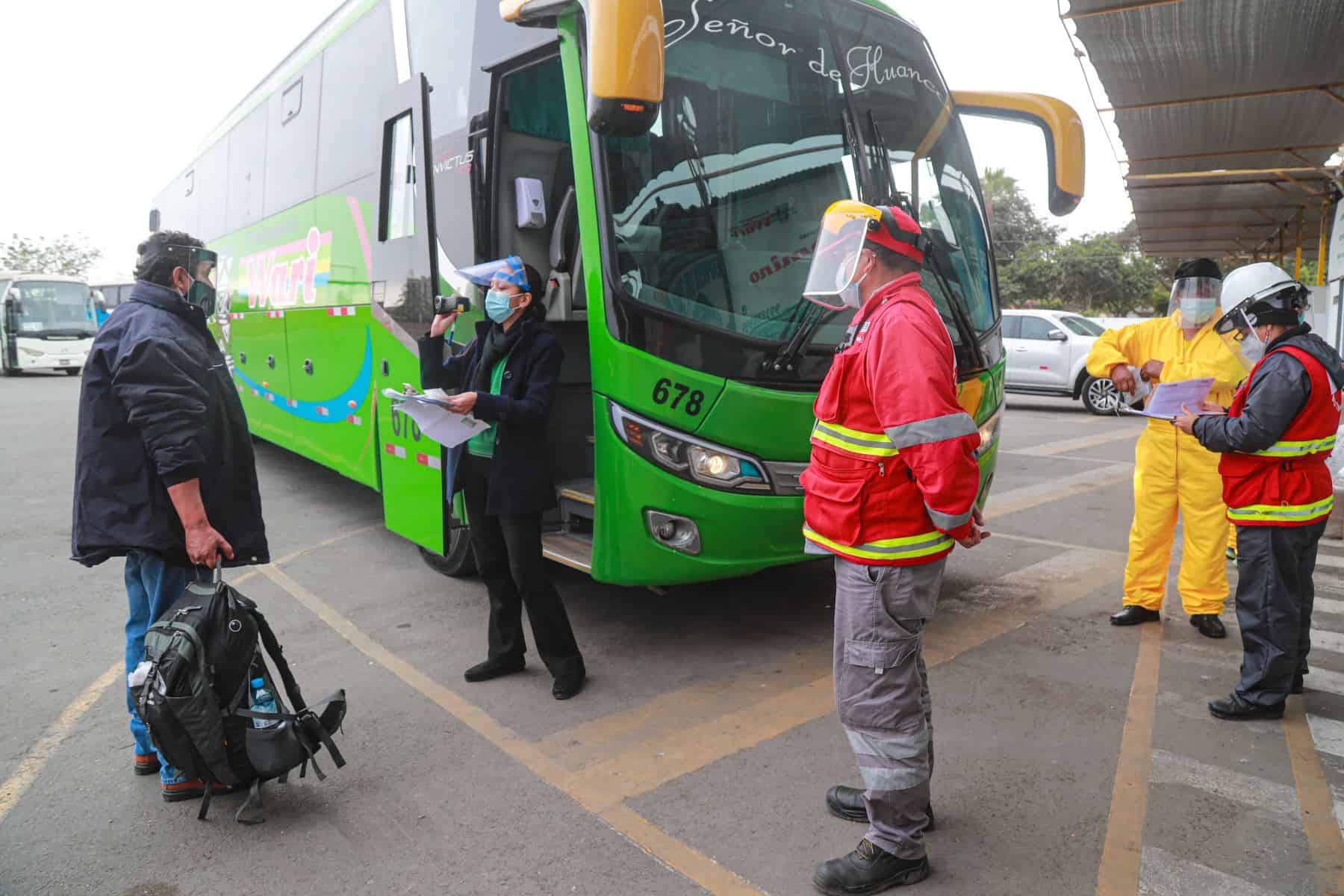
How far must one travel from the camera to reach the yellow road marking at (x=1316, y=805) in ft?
9.11

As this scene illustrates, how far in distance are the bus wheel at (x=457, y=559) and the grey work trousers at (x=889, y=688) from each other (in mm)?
3378

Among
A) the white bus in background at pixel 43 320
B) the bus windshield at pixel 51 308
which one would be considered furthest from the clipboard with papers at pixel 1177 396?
the bus windshield at pixel 51 308

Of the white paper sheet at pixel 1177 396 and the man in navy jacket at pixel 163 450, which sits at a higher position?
the white paper sheet at pixel 1177 396

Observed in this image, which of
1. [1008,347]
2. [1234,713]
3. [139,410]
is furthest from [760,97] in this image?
[1008,347]

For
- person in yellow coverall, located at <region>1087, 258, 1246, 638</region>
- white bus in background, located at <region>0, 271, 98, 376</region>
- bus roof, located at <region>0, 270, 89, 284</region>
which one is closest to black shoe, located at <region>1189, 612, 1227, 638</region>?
person in yellow coverall, located at <region>1087, 258, 1246, 638</region>

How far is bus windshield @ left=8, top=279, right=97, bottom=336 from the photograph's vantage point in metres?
28.3

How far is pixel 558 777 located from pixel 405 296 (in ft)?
10.6

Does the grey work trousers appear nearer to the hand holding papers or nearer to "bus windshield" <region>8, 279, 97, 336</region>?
the hand holding papers

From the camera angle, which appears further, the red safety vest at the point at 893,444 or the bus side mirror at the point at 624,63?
the bus side mirror at the point at 624,63

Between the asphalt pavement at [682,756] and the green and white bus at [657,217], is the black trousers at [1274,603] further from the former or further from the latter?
the green and white bus at [657,217]

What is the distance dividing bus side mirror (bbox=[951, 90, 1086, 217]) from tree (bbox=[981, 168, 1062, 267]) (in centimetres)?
4271

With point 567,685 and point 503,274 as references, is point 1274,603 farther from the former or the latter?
point 503,274

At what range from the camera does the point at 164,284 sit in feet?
10.9

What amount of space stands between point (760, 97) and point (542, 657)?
277 centimetres
